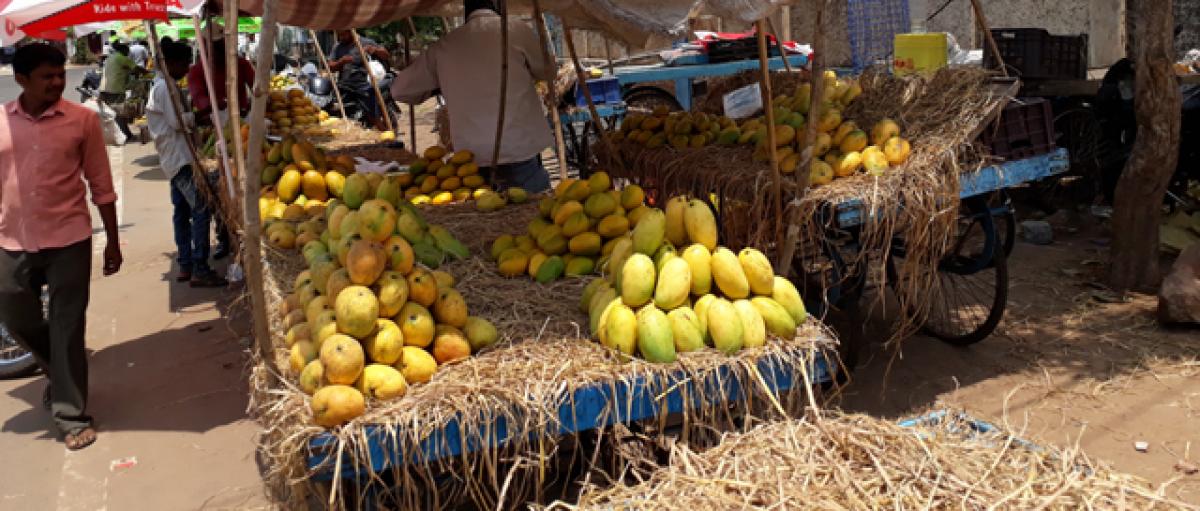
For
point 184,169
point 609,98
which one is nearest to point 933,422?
point 184,169

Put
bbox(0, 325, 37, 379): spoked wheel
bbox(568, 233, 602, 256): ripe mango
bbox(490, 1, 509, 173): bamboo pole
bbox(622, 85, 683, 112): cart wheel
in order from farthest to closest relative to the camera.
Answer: bbox(622, 85, 683, 112): cart wheel
bbox(0, 325, 37, 379): spoked wheel
bbox(490, 1, 509, 173): bamboo pole
bbox(568, 233, 602, 256): ripe mango

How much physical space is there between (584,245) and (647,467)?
37.1 inches

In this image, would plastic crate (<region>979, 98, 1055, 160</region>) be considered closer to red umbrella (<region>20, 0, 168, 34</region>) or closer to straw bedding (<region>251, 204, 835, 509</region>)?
straw bedding (<region>251, 204, 835, 509</region>)

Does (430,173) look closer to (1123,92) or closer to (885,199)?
(885,199)

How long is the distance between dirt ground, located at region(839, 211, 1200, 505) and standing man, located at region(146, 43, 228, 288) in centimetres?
507

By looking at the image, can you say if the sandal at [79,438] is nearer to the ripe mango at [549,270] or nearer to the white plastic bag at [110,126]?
the ripe mango at [549,270]

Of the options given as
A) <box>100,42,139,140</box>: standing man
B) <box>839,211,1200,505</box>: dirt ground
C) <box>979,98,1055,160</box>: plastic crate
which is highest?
<box>100,42,139,140</box>: standing man

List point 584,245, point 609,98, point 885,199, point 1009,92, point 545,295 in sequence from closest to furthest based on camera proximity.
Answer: point 545,295 → point 584,245 → point 885,199 → point 1009,92 → point 609,98

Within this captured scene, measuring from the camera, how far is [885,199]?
13.1 ft

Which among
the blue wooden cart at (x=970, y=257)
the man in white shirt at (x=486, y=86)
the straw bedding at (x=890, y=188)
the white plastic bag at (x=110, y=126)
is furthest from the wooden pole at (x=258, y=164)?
the white plastic bag at (x=110, y=126)

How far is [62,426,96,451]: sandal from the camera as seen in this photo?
455cm

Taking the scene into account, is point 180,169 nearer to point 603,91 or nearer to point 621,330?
point 603,91

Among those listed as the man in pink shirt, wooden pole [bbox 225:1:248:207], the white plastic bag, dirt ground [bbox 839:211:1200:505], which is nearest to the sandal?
the man in pink shirt

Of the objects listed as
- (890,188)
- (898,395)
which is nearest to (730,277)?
(890,188)
